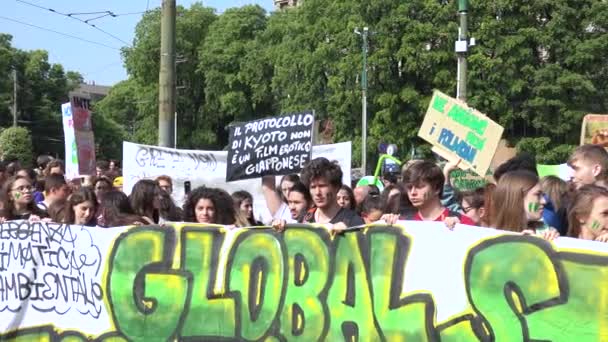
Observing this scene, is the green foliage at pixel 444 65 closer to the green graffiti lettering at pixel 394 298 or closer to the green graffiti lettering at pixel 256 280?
the green graffiti lettering at pixel 256 280

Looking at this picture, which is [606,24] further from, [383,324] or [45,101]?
[45,101]

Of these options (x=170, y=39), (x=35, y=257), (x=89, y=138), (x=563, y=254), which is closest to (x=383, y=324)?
(x=563, y=254)

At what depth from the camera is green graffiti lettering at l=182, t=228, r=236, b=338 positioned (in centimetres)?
485

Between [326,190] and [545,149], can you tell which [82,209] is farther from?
[545,149]

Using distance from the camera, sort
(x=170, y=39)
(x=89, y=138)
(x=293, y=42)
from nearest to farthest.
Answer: (x=170, y=39), (x=89, y=138), (x=293, y=42)

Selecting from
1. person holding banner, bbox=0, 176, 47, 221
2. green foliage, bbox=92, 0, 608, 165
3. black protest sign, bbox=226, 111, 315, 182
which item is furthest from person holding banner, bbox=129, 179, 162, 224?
green foliage, bbox=92, 0, 608, 165

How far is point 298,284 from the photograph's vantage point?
464 cm

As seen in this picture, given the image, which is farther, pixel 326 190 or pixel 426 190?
pixel 326 190

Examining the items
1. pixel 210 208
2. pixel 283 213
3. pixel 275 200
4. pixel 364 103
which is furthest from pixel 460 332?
pixel 364 103

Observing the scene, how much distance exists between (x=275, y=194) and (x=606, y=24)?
31860 mm

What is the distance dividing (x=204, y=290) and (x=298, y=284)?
0.65 metres

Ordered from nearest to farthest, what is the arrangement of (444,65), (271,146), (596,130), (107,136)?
(271,146) < (596,130) < (444,65) < (107,136)

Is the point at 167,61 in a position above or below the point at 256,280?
above

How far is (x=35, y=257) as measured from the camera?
5.47 metres
